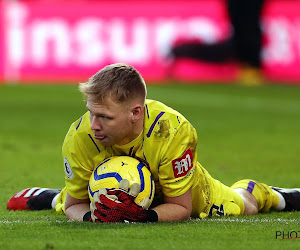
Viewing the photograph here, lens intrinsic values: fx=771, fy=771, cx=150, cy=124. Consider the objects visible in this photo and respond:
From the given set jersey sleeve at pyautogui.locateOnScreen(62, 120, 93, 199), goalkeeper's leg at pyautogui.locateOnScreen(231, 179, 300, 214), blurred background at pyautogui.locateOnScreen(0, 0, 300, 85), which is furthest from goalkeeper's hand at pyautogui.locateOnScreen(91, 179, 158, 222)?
blurred background at pyautogui.locateOnScreen(0, 0, 300, 85)

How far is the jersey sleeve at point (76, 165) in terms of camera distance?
5.49 meters

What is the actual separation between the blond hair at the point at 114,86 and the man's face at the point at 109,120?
4 cm

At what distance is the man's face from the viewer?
17.2 feet

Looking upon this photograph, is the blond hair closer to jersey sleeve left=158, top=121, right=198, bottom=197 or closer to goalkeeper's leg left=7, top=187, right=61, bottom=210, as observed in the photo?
jersey sleeve left=158, top=121, right=198, bottom=197

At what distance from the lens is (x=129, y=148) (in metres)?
5.55

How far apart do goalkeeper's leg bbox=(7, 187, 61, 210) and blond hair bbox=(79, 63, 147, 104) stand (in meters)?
1.55

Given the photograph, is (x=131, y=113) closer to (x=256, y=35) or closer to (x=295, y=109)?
(x=295, y=109)

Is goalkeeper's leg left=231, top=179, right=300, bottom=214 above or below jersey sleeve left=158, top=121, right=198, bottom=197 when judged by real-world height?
below

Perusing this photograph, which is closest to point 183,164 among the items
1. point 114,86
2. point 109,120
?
point 109,120

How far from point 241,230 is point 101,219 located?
0.97 m

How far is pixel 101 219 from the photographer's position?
535 centimetres

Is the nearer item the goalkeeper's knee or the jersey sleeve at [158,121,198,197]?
the jersey sleeve at [158,121,198,197]

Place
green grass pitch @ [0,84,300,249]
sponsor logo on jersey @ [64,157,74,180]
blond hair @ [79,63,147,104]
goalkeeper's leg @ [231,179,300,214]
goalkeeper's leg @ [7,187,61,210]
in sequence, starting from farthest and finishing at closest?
goalkeeper's leg @ [7,187,61,210]
goalkeeper's leg @ [231,179,300,214]
sponsor logo on jersey @ [64,157,74,180]
blond hair @ [79,63,147,104]
green grass pitch @ [0,84,300,249]

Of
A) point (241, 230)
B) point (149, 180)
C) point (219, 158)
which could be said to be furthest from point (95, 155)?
point (219, 158)
